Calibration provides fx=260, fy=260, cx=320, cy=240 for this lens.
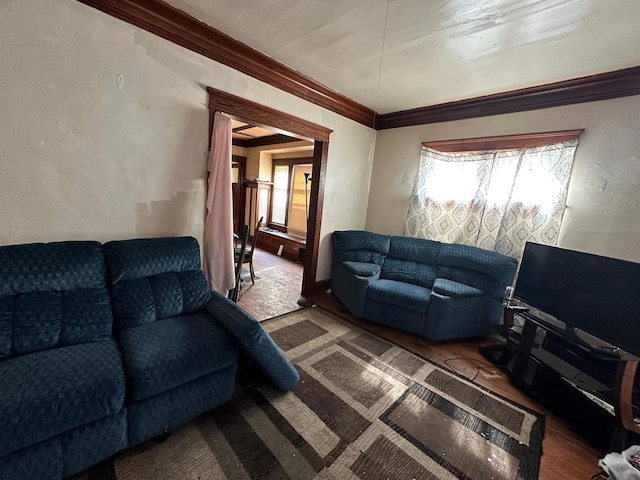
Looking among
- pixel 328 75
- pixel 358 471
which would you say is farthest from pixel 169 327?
pixel 328 75

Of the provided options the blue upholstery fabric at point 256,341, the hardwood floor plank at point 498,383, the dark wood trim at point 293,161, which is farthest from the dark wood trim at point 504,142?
the blue upholstery fabric at point 256,341

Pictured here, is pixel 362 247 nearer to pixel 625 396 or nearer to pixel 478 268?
pixel 478 268

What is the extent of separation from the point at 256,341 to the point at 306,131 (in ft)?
7.57

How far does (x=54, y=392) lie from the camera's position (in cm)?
109

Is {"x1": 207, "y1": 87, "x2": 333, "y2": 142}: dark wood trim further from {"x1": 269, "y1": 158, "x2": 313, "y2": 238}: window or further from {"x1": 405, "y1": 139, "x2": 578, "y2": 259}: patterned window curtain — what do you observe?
{"x1": 269, "y1": 158, "x2": 313, "y2": 238}: window

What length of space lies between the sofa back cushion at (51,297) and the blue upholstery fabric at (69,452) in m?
0.49

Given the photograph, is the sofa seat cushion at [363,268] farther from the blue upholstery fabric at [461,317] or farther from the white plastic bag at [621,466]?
the white plastic bag at [621,466]

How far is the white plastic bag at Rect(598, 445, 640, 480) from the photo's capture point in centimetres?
122

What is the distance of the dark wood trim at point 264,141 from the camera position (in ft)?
17.0

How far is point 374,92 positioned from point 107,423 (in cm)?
349

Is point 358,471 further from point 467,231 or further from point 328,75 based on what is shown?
point 328,75

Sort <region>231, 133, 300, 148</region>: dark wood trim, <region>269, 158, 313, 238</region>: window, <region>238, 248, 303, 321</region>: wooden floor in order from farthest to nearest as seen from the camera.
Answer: <region>269, 158, 313, 238</region>: window
<region>231, 133, 300, 148</region>: dark wood trim
<region>238, 248, 303, 321</region>: wooden floor

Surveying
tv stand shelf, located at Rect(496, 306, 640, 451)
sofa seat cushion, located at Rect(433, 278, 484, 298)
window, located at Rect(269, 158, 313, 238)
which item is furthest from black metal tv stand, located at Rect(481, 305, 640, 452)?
window, located at Rect(269, 158, 313, 238)

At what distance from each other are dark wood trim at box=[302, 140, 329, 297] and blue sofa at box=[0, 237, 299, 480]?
1.68 meters
